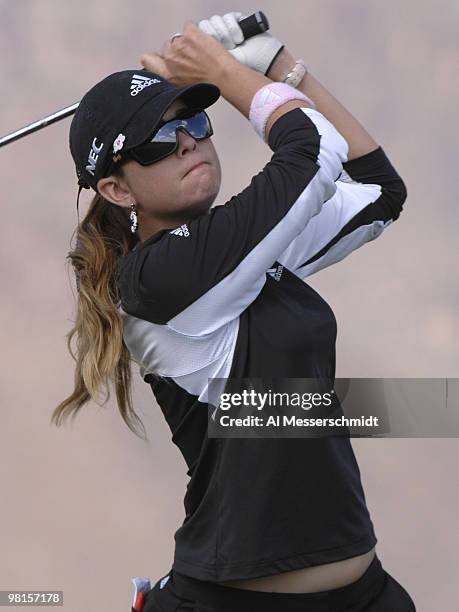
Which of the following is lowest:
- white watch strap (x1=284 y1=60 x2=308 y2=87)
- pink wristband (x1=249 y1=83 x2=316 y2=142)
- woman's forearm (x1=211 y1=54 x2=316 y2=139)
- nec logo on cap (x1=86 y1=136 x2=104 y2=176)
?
nec logo on cap (x1=86 y1=136 x2=104 y2=176)

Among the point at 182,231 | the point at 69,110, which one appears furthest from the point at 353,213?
the point at 69,110

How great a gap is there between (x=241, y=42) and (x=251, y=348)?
2.42 ft

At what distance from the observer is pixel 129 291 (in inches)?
82.3

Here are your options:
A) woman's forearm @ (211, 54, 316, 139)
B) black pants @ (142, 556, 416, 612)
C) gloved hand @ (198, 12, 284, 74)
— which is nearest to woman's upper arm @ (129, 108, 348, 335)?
woman's forearm @ (211, 54, 316, 139)

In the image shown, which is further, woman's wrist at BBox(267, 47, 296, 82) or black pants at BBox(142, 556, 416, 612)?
woman's wrist at BBox(267, 47, 296, 82)

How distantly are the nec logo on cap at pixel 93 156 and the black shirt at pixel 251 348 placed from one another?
24 centimetres

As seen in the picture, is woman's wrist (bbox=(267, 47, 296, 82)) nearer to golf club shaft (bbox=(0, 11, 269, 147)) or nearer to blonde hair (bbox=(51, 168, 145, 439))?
golf club shaft (bbox=(0, 11, 269, 147))

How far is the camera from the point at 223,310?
208cm

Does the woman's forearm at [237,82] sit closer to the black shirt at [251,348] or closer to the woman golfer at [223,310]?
the woman golfer at [223,310]

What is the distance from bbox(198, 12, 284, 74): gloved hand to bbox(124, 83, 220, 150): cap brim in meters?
0.23

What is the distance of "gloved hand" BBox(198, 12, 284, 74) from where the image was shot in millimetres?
2301

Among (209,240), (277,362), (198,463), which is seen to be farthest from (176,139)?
(198,463)

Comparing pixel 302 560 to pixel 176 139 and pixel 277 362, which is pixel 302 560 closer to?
pixel 277 362

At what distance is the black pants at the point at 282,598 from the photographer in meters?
2.12
